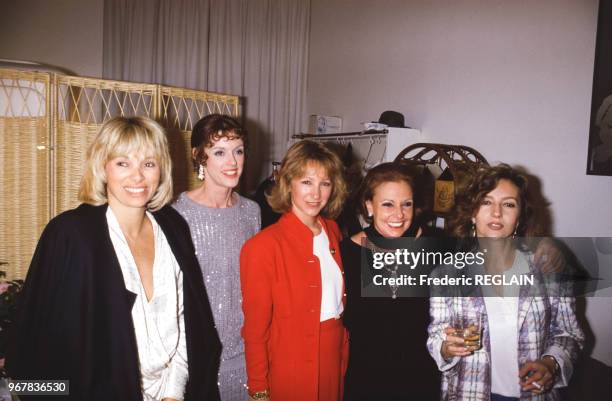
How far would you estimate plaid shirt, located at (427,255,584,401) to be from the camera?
127 centimetres

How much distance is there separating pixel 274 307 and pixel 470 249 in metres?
0.67

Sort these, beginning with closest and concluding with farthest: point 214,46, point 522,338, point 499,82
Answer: point 522,338 < point 499,82 < point 214,46

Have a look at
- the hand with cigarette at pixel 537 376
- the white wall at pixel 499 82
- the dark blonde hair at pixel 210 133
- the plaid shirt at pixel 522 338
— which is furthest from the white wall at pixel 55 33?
the hand with cigarette at pixel 537 376

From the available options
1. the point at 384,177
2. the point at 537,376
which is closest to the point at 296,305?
the point at 384,177

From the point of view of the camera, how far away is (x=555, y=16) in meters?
2.45

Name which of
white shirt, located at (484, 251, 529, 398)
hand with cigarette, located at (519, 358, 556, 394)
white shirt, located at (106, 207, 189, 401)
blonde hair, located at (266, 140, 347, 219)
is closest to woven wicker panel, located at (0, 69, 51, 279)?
white shirt, located at (106, 207, 189, 401)

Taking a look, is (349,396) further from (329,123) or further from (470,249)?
(329,123)

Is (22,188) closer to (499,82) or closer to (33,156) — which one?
(33,156)

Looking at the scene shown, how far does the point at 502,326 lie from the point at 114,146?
1.26 m

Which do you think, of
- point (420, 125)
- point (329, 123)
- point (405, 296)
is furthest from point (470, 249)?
point (329, 123)

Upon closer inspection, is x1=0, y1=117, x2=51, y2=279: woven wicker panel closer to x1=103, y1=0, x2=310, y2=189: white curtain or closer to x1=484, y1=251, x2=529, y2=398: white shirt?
x1=484, y1=251, x2=529, y2=398: white shirt

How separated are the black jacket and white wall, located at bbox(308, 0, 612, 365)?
6.21ft

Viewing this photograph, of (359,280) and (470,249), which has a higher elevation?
(470,249)

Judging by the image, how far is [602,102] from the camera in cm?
211
